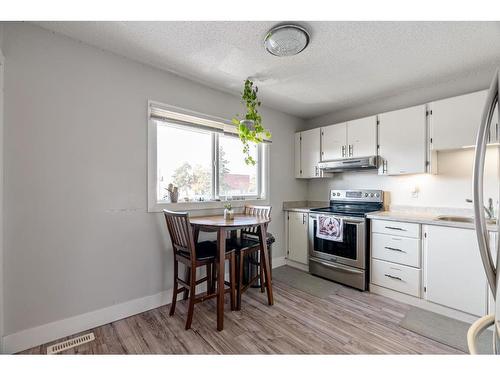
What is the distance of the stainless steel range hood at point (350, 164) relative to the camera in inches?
117

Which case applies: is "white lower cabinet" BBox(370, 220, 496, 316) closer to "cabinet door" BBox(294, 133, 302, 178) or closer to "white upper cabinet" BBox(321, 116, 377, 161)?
"white upper cabinet" BBox(321, 116, 377, 161)

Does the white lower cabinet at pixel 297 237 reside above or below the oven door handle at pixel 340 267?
above

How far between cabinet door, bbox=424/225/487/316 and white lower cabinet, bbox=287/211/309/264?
4.71ft

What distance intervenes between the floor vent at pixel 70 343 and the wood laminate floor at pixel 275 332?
0.14 feet

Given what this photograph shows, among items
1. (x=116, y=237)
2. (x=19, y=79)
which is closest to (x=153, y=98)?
(x=19, y=79)

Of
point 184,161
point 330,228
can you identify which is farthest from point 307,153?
point 184,161

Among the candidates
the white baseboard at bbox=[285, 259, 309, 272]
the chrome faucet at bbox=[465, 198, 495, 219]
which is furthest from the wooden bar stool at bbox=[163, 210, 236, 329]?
the chrome faucet at bbox=[465, 198, 495, 219]

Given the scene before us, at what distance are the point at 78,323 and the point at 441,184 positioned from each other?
3845 millimetres

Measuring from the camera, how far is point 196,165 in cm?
282

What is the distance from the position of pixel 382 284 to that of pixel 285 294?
3.56 feet

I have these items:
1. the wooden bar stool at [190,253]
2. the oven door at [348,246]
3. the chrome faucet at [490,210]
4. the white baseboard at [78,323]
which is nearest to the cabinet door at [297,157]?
the oven door at [348,246]

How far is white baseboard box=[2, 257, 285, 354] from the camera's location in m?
1.71

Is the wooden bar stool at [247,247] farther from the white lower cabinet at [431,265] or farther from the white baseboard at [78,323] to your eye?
the white lower cabinet at [431,265]

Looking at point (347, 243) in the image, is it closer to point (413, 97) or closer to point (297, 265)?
point (297, 265)
